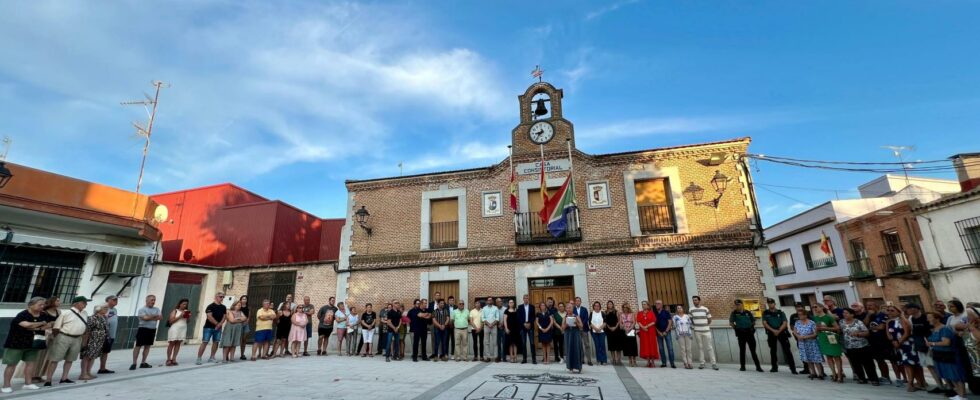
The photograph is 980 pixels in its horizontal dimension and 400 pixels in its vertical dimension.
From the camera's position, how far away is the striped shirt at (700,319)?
955cm

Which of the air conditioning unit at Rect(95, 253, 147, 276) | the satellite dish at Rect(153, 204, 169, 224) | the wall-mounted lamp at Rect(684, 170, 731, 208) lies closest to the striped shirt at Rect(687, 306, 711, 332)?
the wall-mounted lamp at Rect(684, 170, 731, 208)

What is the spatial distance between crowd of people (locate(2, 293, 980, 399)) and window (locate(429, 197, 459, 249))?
7.44ft

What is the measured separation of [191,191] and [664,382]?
2197cm

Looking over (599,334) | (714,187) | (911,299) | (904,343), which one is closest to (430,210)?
(599,334)

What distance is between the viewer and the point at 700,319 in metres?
9.62

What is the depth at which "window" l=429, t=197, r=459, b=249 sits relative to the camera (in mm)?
13328

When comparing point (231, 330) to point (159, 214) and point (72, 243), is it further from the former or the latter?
point (159, 214)

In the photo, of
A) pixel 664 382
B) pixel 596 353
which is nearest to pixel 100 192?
Answer: pixel 596 353

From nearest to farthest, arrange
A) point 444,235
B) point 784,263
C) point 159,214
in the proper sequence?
point 444,235
point 159,214
point 784,263

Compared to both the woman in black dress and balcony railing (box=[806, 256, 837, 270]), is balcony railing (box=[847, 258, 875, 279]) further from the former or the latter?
the woman in black dress

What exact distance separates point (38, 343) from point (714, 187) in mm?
14950

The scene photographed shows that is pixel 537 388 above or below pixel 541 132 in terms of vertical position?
below

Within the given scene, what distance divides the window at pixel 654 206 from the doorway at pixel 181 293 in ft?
Result: 52.1

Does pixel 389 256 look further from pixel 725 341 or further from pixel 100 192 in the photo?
pixel 725 341
